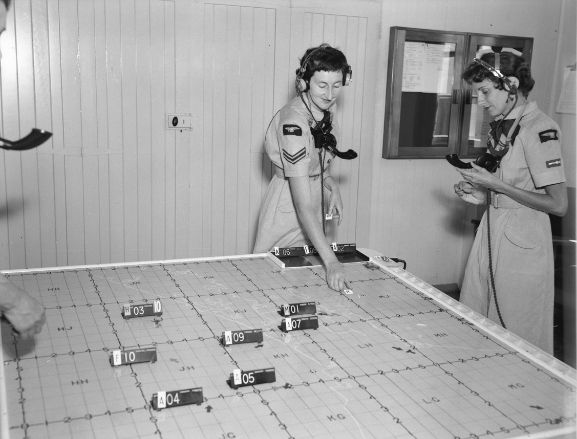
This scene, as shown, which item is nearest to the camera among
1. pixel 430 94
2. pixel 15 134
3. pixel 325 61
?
pixel 325 61

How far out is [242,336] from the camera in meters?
1.85

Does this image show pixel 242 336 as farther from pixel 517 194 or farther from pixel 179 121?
pixel 179 121

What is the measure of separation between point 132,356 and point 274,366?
0.37 metres

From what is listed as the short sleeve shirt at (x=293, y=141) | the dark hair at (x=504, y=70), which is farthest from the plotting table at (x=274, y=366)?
the dark hair at (x=504, y=70)

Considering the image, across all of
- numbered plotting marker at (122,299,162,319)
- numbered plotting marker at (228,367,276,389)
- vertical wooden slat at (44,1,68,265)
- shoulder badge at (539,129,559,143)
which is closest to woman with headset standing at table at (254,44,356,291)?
numbered plotting marker at (122,299,162,319)

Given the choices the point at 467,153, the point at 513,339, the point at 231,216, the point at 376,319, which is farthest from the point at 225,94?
the point at 513,339

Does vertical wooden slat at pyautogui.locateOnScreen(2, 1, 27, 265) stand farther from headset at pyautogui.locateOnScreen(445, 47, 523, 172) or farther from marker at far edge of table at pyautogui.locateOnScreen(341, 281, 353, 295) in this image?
headset at pyautogui.locateOnScreen(445, 47, 523, 172)

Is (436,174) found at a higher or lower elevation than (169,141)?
lower

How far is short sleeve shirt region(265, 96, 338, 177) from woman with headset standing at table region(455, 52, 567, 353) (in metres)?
0.72

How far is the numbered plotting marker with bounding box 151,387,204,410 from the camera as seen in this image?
4.83 ft

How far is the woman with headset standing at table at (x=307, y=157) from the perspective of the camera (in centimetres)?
262

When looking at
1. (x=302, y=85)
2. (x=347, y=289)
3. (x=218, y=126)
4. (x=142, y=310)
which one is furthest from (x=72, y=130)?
(x=347, y=289)

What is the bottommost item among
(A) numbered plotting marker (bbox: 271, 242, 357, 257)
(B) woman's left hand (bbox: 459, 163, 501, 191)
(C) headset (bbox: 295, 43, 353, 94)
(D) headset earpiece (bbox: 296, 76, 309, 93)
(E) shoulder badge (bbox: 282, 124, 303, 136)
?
(A) numbered plotting marker (bbox: 271, 242, 357, 257)

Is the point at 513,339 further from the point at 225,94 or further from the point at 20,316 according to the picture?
the point at 225,94
